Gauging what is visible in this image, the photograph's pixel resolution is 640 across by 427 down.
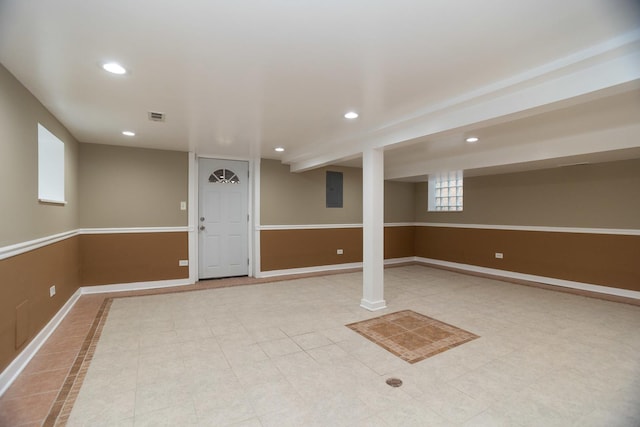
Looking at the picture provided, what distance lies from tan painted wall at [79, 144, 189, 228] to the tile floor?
4.48 feet

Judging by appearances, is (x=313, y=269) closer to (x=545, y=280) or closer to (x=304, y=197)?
(x=304, y=197)

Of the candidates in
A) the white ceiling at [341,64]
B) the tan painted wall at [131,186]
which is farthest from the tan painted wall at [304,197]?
the white ceiling at [341,64]

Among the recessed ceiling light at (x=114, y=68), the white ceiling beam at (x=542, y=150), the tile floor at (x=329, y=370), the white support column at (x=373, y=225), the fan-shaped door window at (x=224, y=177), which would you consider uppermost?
the recessed ceiling light at (x=114, y=68)

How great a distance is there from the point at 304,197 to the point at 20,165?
4365 mm

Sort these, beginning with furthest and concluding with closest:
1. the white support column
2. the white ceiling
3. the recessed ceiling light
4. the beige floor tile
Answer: the white support column
the beige floor tile
the recessed ceiling light
the white ceiling

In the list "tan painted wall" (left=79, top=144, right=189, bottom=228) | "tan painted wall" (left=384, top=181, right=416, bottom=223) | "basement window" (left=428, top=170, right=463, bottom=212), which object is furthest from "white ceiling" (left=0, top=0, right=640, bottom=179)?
"tan painted wall" (left=384, top=181, right=416, bottom=223)

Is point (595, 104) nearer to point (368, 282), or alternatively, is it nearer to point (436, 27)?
point (436, 27)

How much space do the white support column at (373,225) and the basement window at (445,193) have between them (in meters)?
3.49

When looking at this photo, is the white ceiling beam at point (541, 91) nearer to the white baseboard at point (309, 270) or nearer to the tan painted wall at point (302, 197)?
the tan painted wall at point (302, 197)

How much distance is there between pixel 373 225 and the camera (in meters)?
4.00

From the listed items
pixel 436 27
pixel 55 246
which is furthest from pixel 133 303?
pixel 436 27

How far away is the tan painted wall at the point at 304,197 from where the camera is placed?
5.99 meters

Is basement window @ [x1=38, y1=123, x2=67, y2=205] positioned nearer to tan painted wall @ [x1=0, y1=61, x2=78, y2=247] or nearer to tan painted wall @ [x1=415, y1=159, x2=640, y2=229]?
tan painted wall @ [x1=0, y1=61, x2=78, y2=247]

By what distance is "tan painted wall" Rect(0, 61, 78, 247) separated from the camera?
7.38ft
